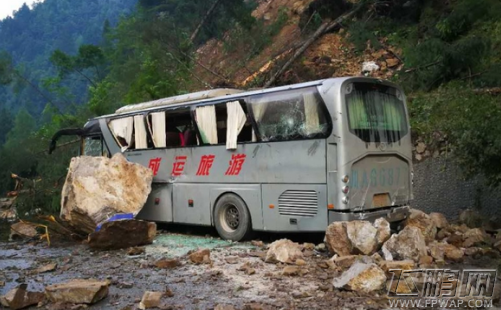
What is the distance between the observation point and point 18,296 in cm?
552

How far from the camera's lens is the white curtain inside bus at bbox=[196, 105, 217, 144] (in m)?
9.78

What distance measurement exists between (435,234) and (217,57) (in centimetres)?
2347

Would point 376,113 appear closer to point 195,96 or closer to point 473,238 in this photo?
point 473,238

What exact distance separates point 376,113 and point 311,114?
1229mm

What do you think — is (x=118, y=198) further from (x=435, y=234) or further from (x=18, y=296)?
(x=435, y=234)

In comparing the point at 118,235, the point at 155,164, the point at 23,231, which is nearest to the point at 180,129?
the point at 155,164

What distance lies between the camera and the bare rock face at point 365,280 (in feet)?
18.3

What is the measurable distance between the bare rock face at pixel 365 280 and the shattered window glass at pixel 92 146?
8.48m

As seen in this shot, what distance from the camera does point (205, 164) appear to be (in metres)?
9.98

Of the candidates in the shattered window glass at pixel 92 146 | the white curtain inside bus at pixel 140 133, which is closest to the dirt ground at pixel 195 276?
the white curtain inside bus at pixel 140 133

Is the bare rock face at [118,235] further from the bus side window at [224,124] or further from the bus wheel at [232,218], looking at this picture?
the bus side window at [224,124]

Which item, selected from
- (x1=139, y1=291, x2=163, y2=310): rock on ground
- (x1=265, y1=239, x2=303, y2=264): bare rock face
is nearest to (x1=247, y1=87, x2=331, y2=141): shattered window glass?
(x1=265, y1=239, x2=303, y2=264): bare rock face

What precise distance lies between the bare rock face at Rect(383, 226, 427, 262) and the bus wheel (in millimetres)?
2999

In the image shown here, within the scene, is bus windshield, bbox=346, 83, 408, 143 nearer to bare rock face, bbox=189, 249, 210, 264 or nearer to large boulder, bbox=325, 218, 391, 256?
large boulder, bbox=325, 218, 391, 256
